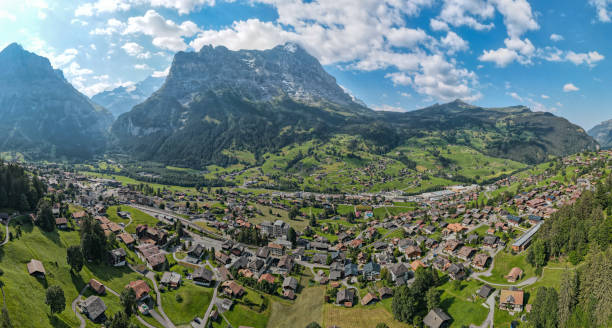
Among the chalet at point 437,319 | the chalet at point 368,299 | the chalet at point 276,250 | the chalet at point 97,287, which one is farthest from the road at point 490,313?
the chalet at point 97,287

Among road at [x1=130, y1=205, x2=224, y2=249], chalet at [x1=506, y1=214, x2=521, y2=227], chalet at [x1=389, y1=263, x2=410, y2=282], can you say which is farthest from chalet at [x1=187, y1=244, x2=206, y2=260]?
chalet at [x1=506, y1=214, x2=521, y2=227]

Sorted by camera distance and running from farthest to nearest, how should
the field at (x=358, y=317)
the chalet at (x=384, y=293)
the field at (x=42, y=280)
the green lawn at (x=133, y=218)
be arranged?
the green lawn at (x=133, y=218), the chalet at (x=384, y=293), the field at (x=358, y=317), the field at (x=42, y=280)

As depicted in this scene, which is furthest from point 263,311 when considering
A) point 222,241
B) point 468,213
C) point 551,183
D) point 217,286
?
point 551,183

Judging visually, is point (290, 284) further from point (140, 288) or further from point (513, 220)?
point (513, 220)

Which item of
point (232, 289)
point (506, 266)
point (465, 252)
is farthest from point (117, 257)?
point (506, 266)

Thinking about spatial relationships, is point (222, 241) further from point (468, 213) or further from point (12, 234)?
point (468, 213)

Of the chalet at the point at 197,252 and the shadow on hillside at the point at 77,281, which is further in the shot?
the chalet at the point at 197,252

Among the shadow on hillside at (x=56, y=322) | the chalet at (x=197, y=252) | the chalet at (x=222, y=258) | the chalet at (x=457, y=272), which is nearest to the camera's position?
the shadow on hillside at (x=56, y=322)

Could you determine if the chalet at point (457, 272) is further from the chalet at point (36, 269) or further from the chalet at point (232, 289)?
the chalet at point (36, 269)
